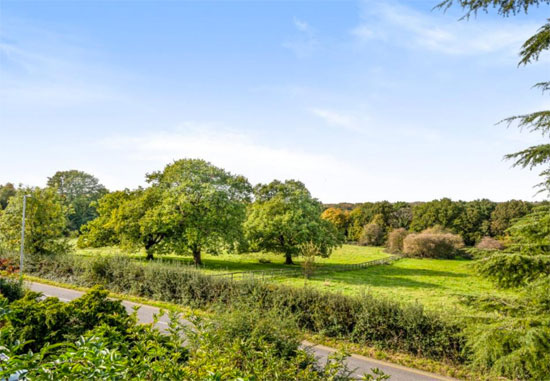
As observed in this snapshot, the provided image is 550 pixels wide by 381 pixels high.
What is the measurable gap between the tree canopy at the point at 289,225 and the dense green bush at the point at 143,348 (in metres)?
26.0

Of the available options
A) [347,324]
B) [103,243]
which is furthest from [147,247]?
[347,324]

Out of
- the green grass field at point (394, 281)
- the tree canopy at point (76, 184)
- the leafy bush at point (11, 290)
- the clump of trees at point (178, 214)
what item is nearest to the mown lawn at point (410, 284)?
the green grass field at point (394, 281)

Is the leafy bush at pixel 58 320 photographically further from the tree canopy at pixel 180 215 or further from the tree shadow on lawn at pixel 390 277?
the tree shadow on lawn at pixel 390 277

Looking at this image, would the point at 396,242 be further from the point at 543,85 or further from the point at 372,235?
the point at 543,85

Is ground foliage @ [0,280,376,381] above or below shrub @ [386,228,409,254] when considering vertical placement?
above

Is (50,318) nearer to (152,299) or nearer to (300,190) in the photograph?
(152,299)

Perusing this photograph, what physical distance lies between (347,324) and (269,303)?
3.09 m

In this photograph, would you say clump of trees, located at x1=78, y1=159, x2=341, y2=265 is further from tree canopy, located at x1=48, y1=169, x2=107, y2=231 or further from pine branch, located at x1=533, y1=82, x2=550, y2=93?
tree canopy, located at x1=48, y1=169, x2=107, y2=231

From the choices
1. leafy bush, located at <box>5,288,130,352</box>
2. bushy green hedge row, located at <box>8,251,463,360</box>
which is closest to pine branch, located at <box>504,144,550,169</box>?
bushy green hedge row, located at <box>8,251,463,360</box>

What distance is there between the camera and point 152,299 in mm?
16188

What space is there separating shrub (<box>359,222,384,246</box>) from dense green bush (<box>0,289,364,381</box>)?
6673cm

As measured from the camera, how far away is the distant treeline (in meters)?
59.9

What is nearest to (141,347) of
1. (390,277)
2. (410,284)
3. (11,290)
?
(11,290)

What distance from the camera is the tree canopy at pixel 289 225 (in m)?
33.1
